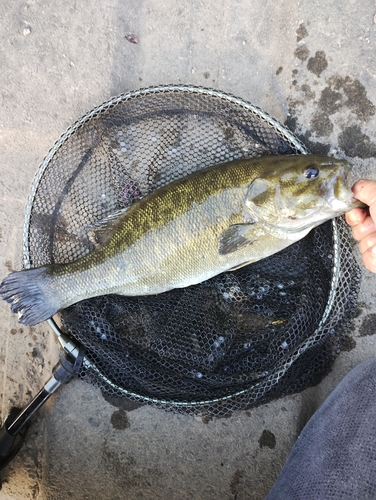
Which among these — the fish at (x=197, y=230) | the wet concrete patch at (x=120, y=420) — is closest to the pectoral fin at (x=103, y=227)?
the fish at (x=197, y=230)

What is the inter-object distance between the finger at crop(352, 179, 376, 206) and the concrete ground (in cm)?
60

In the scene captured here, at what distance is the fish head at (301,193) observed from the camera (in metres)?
2.04

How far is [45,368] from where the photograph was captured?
2.69 meters

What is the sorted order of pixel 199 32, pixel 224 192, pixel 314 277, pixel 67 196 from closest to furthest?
pixel 224 192 → pixel 314 277 → pixel 67 196 → pixel 199 32

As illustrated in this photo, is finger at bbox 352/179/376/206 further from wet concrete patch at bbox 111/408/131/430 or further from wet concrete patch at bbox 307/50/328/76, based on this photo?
wet concrete patch at bbox 111/408/131/430

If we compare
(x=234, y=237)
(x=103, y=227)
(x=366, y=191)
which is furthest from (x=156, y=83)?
(x=366, y=191)

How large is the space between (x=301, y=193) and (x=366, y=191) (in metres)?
0.31

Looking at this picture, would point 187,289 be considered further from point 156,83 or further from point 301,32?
point 301,32

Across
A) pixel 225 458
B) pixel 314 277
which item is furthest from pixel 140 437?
pixel 314 277

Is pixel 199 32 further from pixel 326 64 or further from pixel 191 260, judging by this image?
pixel 191 260

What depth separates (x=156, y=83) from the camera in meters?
2.74

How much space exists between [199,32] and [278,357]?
85.7 inches

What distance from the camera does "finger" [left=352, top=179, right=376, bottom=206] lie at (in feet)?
6.47

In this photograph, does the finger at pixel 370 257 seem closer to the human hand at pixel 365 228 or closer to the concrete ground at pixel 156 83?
the human hand at pixel 365 228
